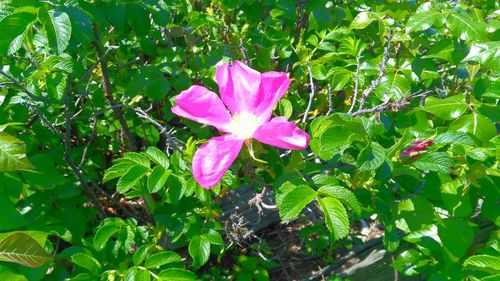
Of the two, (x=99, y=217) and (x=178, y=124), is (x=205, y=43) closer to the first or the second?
(x=178, y=124)

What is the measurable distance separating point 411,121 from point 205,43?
0.81 m

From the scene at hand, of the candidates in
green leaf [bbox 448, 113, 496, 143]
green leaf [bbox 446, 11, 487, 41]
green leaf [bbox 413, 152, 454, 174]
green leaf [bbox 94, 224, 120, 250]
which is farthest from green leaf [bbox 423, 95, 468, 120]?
green leaf [bbox 94, 224, 120, 250]

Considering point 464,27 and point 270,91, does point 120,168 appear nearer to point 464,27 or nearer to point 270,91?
Answer: point 270,91

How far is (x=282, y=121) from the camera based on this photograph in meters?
1.12

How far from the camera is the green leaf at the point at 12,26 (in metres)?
1.25

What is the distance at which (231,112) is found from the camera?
1.25m

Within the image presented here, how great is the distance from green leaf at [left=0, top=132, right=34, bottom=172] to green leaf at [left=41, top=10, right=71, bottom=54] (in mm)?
234

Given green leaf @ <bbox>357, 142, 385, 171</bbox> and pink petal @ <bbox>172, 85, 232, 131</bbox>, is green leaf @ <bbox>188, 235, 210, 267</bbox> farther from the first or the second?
green leaf @ <bbox>357, 142, 385, 171</bbox>

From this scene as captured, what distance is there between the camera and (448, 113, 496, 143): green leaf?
4.88 ft

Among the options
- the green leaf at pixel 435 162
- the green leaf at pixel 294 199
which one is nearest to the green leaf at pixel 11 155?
the green leaf at pixel 294 199

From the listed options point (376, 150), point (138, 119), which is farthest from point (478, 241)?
point (138, 119)

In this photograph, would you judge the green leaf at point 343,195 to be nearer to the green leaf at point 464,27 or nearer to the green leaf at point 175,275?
the green leaf at point 175,275

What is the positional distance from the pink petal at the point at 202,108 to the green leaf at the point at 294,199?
0.21m

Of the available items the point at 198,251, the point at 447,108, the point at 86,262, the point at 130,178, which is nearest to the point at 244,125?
the point at 130,178
